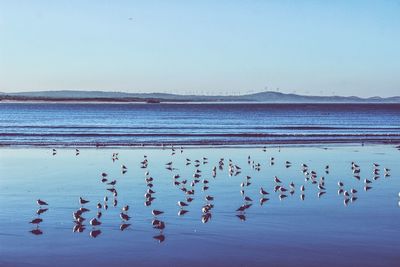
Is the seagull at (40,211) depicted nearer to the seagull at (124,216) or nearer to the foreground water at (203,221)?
the foreground water at (203,221)

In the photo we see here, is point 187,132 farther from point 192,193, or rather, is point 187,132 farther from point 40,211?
point 40,211

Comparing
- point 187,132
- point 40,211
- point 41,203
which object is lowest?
point 187,132

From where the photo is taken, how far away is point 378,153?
4150 centimetres

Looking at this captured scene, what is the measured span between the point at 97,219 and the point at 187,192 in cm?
500

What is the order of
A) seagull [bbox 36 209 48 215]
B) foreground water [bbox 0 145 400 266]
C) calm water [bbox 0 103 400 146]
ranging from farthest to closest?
calm water [bbox 0 103 400 146]
seagull [bbox 36 209 48 215]
foreground water [bbox 0 145 400 266]

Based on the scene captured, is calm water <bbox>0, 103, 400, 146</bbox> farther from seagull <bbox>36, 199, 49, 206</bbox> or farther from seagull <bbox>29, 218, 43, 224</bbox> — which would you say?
seagull <bbox>29, 218, 43, 224</bbox>

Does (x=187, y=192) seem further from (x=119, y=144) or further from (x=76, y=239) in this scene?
(x=119, y=144)

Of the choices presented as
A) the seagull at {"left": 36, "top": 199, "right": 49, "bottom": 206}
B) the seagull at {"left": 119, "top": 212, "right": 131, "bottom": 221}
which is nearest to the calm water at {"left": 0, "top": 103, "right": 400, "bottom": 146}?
the seagull at {"left": 36, "top": 199, "right": 49, "bottom": 206}

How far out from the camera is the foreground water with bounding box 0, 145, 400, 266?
49.4 ft

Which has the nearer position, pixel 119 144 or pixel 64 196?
pixel 64 196

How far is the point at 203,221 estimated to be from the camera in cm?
1878

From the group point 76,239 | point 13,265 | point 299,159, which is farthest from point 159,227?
point 299,159

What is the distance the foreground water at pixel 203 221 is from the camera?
15.1 m

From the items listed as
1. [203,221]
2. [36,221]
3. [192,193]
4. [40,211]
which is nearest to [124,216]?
[203,221]
